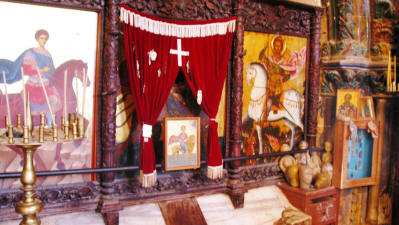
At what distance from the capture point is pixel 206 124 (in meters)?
3.88

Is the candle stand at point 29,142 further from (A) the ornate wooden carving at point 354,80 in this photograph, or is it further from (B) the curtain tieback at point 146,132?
(A) the ornate wooden carving at point 354,80

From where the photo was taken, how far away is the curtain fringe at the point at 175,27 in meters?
3.21

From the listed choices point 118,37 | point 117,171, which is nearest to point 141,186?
point 117,171

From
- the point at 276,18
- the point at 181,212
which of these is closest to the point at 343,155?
the point at 276,18

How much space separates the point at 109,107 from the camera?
3.20m

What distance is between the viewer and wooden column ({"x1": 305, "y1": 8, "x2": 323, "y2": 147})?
4531mm

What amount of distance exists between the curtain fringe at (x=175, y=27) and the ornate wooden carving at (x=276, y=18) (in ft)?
1.33

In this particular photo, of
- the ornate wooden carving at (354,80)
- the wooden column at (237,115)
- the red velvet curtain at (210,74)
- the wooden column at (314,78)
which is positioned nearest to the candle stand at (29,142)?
the red velvet curtain at (210,74)

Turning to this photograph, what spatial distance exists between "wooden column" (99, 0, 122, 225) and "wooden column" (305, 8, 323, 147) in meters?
2.79

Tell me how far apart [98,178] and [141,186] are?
46cm

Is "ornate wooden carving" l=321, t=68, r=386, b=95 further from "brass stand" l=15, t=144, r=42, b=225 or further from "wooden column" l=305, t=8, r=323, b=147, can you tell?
"brass stand" l=15, t=144, r=42, b=225

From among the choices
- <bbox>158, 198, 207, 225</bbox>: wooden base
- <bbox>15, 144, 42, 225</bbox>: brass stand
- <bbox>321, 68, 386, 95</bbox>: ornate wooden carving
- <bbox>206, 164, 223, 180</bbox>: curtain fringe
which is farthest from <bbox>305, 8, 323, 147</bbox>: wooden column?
<bbox>15, 144, 42, 225</bbox>: brass stand

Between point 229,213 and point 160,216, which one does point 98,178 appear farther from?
point 229,213

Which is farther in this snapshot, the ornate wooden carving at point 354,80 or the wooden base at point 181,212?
the ornate wooden carving at point 354,80
